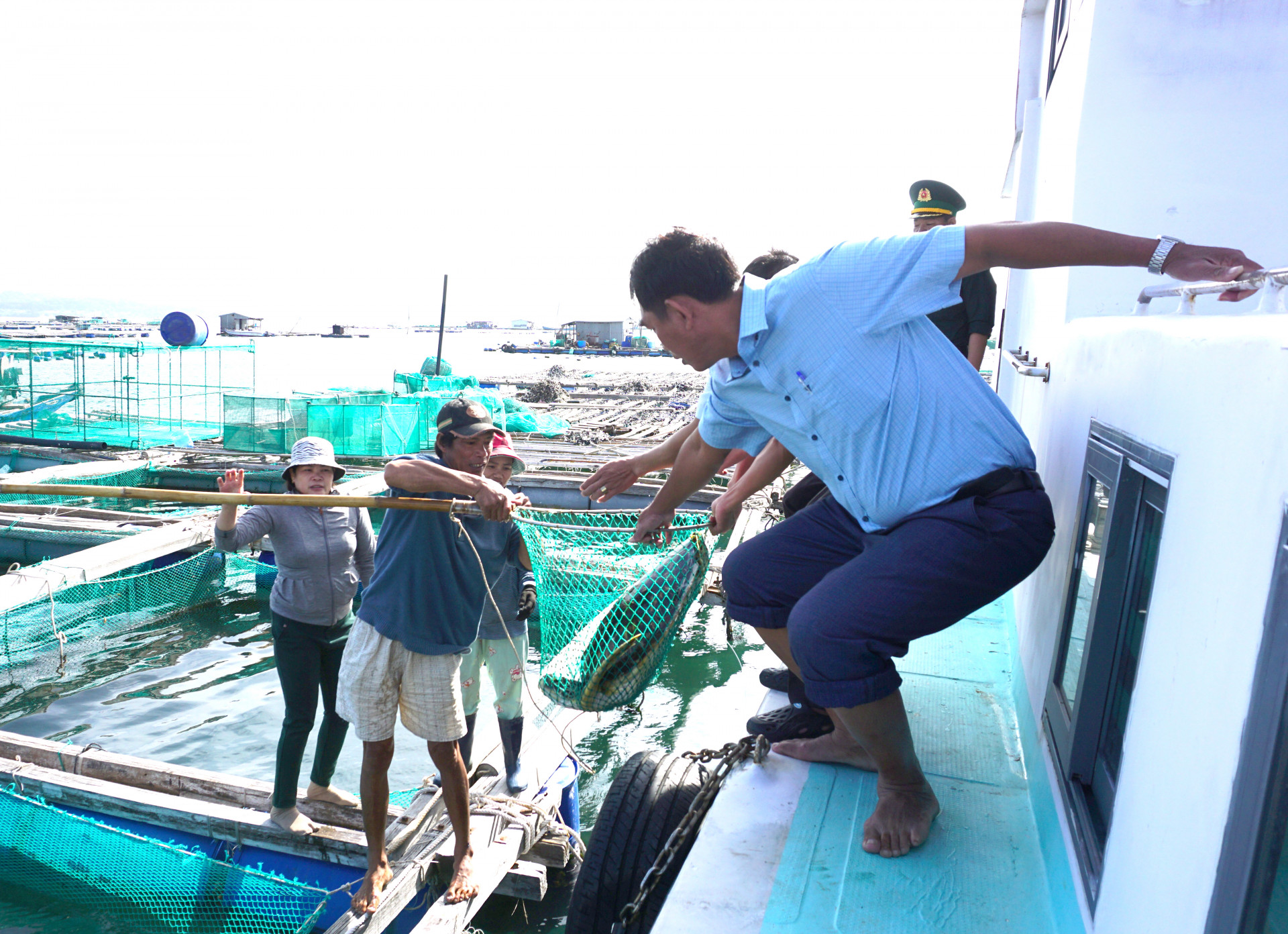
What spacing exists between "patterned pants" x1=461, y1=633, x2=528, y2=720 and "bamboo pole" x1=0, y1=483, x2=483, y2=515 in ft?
6.11

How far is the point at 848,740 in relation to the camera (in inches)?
135

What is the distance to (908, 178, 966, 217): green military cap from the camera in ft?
15.2

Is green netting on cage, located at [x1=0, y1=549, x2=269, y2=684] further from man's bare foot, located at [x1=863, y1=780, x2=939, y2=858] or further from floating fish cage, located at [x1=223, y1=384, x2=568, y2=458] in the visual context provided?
man's bare foot, located at [x1=863, y1=780, x2=939, y2=858]

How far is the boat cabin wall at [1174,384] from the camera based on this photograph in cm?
144

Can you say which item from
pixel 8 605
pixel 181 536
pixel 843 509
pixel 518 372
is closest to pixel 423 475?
pixel 843 509

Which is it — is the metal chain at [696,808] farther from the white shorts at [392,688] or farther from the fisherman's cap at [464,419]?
the fisherman's cap at [464,419]

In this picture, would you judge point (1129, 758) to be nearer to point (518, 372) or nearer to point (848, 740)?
point (848, 740)

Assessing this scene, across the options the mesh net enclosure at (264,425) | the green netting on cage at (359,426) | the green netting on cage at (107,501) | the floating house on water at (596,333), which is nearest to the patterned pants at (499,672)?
the green netting on cage at (107,501)

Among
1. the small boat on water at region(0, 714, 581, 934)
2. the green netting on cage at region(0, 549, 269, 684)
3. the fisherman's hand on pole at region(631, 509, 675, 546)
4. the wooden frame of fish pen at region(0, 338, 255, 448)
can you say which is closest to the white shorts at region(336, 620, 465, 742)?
the small boat on water at region(0, 714, 581, 934)

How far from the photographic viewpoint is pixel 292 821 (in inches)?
225

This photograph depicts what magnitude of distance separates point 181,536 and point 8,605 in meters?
3.17

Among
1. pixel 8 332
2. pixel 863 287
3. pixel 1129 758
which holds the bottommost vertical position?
pixel 8 332

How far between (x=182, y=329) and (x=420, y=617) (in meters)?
27.0

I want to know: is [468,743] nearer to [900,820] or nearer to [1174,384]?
[900,820]
